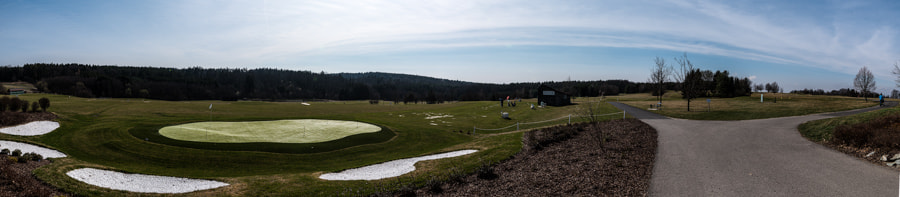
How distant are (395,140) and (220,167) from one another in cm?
1261

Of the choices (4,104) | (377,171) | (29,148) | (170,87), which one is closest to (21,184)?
(377,171)

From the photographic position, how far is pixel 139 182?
14594 mm

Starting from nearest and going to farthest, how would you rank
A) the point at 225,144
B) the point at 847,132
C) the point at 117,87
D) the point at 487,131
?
the point at 847,132, the point at 225,144, the point at 487,131, the point at 117,87

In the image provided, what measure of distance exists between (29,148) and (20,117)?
11748 millimetres

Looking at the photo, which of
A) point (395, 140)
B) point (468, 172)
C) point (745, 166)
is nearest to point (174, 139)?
point (395, 140)

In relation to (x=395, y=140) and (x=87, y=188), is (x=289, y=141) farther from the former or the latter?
(x=87, y=188)

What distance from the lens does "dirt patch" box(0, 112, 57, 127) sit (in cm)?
2558

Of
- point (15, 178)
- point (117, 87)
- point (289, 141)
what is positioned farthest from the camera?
point (117, 87)

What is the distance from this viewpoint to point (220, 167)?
18516 mm

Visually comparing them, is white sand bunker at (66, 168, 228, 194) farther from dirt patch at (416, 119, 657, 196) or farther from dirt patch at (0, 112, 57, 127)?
dirt patch at (0, 112, 57, 127)

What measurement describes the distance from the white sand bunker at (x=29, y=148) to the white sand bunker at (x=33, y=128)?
383cm

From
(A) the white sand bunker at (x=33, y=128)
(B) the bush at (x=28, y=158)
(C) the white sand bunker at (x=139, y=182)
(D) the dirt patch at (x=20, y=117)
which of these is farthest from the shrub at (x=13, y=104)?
(C) the white sand bunker at (x=139, y=182)

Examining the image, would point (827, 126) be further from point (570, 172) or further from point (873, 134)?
point (570, 172)

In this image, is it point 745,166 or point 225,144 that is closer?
point 745,166
